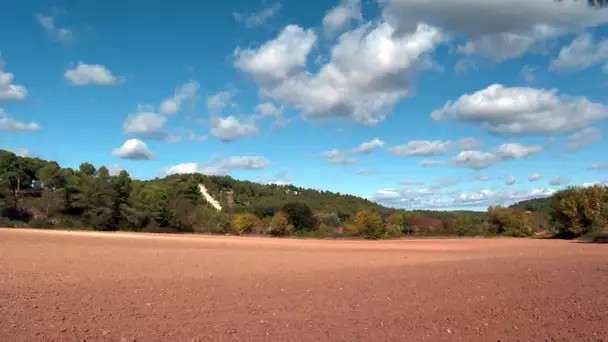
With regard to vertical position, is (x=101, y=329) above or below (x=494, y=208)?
below

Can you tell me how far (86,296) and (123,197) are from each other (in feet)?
280

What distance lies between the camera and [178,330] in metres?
9.96

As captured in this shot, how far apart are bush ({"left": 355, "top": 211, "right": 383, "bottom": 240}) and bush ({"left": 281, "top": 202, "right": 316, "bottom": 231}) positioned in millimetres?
13943

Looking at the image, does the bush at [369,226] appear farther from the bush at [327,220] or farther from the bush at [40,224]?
the bush at [40,224]

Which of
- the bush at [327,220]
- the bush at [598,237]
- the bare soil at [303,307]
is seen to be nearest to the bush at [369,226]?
the bush at [327,220]

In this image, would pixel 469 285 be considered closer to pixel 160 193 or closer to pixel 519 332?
A: pixel 519 332

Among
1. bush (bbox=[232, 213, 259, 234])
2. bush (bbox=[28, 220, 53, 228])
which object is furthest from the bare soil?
bush (bbox=[232, 213, 259, 234])

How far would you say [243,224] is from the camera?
102000mm

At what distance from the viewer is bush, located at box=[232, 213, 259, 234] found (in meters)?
102

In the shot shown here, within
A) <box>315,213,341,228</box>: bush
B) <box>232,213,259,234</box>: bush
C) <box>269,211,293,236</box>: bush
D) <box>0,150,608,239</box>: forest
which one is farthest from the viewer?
<box>315,213,341,228</box>: bush

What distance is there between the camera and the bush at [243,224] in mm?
101688

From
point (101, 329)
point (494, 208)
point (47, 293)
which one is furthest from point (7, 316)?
point (494, 208)

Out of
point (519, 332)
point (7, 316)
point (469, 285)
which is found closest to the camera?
point (519, 332)

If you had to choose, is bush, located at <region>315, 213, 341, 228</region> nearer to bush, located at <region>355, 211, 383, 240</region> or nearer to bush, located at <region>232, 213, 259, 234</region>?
bush, located at <region>232, 213, 259, 234</region>
